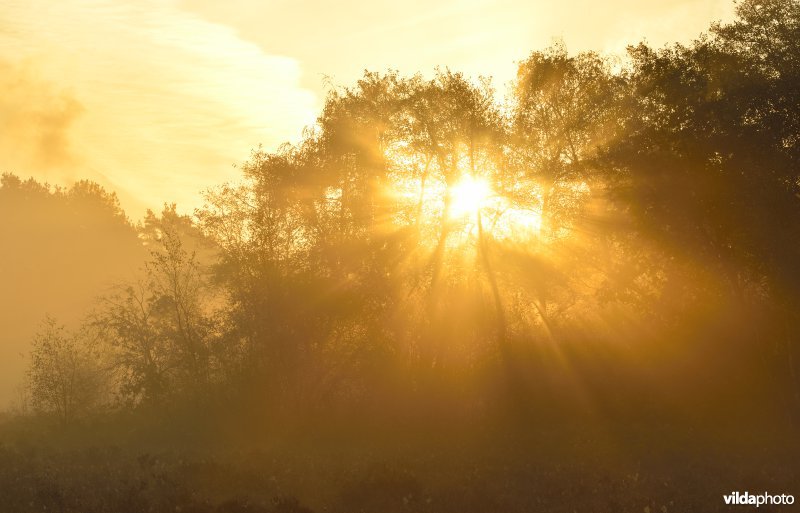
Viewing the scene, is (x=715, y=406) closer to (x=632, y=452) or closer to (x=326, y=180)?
(x=632, y=452)

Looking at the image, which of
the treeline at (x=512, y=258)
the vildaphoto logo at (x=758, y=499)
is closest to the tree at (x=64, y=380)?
the treeline at (x=512, y=258)

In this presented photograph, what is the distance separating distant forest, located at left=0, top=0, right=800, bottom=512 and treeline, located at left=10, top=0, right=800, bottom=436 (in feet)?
0.38

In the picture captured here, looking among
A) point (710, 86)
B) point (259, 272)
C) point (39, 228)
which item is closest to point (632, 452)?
point (710, 86)

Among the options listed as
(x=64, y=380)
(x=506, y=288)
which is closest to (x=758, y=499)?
(x=506, y=288)

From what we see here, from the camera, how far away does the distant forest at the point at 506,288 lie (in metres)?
28.2

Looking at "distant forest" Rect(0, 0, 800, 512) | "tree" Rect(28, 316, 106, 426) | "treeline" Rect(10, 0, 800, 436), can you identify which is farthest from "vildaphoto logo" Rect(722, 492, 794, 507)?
"tree" Rect(28, 316, 106, 426)

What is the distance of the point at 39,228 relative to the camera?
149m

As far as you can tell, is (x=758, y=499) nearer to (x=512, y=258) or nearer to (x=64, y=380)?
(x=512, y=258)

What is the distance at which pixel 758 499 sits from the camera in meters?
20.8

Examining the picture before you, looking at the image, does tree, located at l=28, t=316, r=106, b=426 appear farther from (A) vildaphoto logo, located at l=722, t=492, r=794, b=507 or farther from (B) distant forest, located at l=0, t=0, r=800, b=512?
(A) vildaphoto logo, located at l=722, t=492, r=794, b=507

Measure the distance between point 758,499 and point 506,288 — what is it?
20.1 m

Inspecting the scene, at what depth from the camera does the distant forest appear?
28.2 m

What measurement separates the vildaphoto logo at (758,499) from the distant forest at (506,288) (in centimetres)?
54

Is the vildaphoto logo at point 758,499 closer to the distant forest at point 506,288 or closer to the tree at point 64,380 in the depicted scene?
the distant forest at point 506,288
